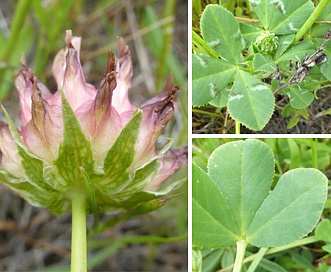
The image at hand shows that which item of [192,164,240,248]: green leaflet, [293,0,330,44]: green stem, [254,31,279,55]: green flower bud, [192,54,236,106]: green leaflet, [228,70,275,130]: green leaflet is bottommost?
[192,164,240,248]: green leaflet

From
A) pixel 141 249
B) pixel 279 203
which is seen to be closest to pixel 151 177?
pixel 279 203

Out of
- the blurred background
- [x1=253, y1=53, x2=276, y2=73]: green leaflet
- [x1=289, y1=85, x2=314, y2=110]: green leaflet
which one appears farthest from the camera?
the blurred background

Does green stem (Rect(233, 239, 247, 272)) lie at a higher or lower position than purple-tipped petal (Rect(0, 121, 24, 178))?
lower

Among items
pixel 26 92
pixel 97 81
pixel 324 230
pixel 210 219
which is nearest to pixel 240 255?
pixel 210 219

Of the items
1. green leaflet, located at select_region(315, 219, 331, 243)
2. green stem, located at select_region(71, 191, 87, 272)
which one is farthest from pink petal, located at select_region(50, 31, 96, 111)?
green leaflet, located at select_region(315, 219, 331, 243)

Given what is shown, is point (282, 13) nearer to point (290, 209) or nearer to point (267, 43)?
point (267, 43)

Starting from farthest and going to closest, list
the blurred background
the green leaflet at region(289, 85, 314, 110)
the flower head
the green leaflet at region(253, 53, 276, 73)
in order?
the blurred background
the green leaflet at region(289, 85, 314, 110)
the green leaflet at region(253, 53, 276, 73)
the flower head

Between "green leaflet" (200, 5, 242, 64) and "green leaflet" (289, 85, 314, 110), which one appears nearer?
"green leaflet" (200, 5, 242, 64)

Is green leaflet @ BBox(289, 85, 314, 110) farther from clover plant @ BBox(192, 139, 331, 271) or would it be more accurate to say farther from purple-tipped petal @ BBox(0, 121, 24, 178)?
purple-tipped petal @ BBox(0, 121, 24, 178)
